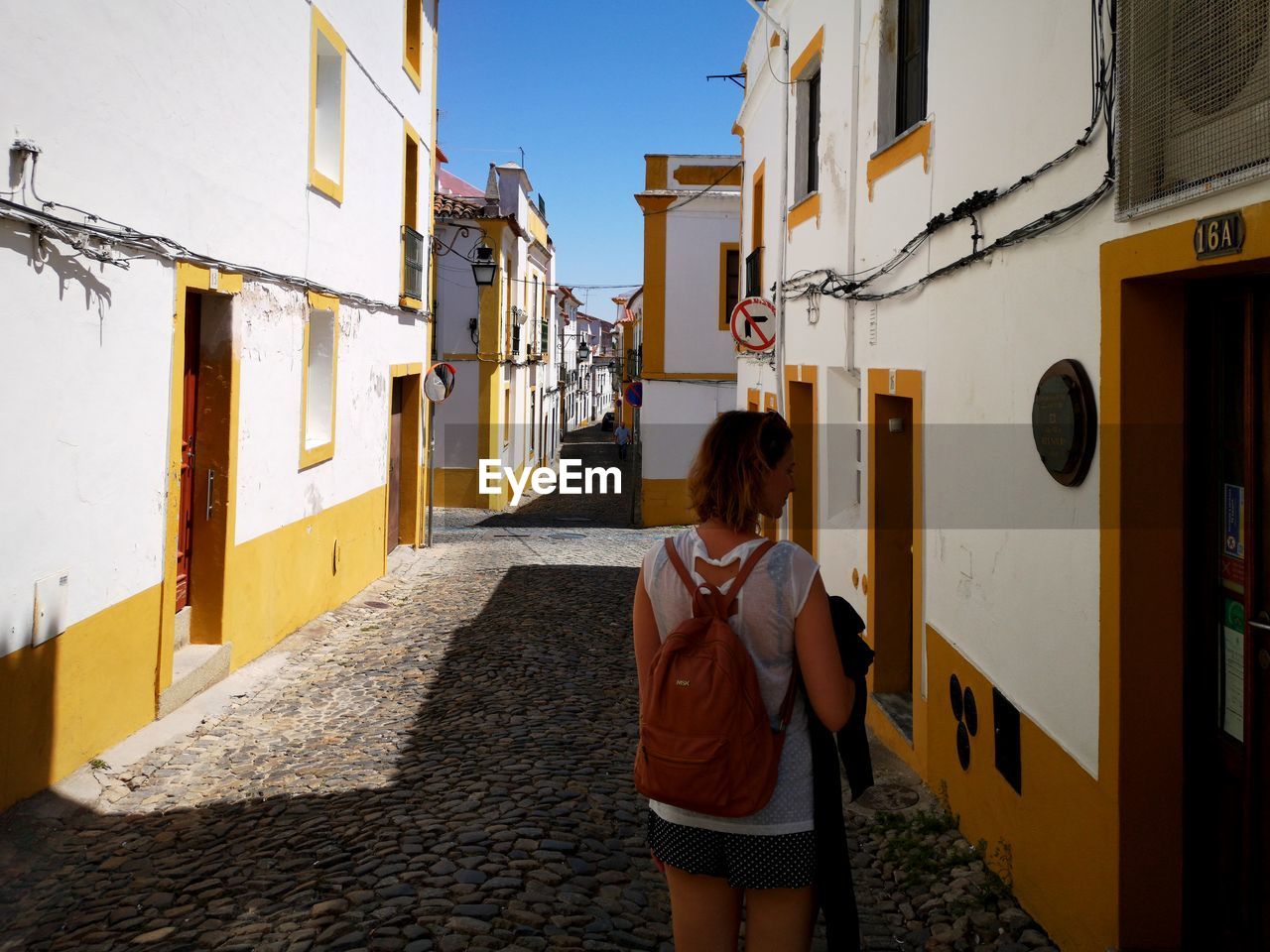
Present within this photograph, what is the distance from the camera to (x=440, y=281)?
2406 cm

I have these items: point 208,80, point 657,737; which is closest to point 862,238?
point 208,80

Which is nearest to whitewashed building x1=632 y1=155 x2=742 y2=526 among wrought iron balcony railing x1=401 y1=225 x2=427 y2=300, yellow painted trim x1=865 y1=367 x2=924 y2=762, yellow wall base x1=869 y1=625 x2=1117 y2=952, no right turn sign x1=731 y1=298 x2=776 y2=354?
wrought iron balcony railing x1=401 y1=225 x2=427 y2=300

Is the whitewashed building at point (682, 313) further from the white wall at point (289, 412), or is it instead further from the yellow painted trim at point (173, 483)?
the yellow painted trim at point (173, 483)

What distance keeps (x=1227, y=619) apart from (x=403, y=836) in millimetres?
3160

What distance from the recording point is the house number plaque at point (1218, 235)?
8.26 ft

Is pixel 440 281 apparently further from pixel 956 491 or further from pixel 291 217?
pixel 956 491

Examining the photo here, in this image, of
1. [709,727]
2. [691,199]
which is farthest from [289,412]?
[691,199]

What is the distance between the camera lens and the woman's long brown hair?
2545mm

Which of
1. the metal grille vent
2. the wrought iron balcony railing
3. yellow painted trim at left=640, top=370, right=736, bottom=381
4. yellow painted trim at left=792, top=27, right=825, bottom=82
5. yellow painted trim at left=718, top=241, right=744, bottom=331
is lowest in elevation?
the metal grille vent

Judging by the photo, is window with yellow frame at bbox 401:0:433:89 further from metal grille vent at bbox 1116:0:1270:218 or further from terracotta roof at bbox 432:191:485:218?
metal grille vent at bbox 1116:0:1270:218

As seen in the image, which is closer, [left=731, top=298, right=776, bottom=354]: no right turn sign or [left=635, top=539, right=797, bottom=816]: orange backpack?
[left=635, top=539, right=797, bottom=816]: orange backpack

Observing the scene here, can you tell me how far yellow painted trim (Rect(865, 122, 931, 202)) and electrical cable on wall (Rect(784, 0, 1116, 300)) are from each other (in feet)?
1.44

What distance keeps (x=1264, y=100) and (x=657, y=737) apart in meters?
2.01

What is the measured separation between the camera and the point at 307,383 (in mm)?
9266
